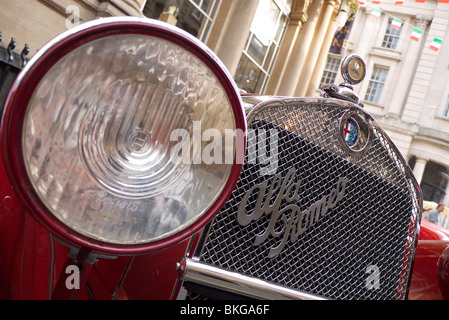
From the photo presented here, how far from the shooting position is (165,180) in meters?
0.76

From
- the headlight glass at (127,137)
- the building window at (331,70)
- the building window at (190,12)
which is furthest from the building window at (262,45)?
the building window at (331,70)

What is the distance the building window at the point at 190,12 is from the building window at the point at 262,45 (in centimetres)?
112

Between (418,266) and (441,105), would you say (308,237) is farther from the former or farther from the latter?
(441,105)

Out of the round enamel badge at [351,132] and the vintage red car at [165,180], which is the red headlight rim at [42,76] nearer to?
the vintage red car at [165,180]

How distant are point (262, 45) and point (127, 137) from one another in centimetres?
792

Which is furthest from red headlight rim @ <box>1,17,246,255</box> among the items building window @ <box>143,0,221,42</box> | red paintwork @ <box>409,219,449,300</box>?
building window @ <box>143,0,221,42</box>

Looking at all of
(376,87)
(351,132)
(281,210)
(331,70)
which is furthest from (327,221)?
(376,87)

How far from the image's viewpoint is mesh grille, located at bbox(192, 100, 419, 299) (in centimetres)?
106

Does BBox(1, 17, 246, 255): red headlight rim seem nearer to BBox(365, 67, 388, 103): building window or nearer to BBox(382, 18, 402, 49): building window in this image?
BBox(365, 67, 388, 103): building window

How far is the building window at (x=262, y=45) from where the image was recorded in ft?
24.7

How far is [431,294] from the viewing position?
67.2 inches

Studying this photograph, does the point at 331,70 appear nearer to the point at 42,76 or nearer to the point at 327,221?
the point at 327,221

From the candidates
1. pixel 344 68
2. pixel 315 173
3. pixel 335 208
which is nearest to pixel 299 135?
pixel 315 173
